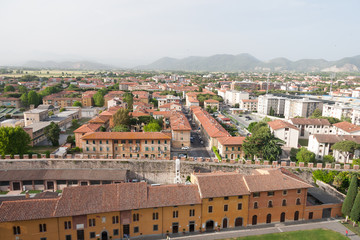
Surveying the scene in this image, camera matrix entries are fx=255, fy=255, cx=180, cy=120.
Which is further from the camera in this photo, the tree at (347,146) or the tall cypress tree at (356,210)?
the tree at (347,146)

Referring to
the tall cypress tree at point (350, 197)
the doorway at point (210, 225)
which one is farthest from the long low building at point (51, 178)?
the tall cypress tree at point (350, 197)

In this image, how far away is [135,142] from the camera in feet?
143

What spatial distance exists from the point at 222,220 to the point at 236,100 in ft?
299

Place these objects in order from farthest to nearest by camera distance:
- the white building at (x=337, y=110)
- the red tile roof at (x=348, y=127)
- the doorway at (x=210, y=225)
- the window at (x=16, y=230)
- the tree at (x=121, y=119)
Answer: the white building at (x=337, y=110) → the tree at (x=121, y=119) → the red tile roof at (x=348, y=127) → the doorway at (x=210, y=225) → the window at (x=16, y=230)

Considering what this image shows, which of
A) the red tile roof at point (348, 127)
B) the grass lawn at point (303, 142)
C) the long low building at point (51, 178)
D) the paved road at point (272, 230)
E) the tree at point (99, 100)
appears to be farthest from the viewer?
the tree at point (99, 100)

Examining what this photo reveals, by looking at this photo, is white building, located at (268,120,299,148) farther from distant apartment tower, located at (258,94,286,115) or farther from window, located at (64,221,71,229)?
window, located at (64,221,71,229)

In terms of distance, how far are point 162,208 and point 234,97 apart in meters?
95.3

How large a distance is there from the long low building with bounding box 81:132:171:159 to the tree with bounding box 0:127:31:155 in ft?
29.7

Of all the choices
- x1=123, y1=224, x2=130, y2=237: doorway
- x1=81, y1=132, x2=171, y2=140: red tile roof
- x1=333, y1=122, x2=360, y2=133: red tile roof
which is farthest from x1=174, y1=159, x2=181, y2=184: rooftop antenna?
x1=333, y1=122, x2=360, y2=133: red tile roof

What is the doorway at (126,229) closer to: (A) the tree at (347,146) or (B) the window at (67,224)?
(B) the window at (67,224)

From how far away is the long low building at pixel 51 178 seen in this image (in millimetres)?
34156

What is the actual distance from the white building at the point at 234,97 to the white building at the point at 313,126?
47.0 meters

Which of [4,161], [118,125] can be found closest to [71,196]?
[4,161]

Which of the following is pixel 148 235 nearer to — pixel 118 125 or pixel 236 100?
pixel 118 125
